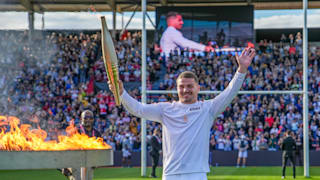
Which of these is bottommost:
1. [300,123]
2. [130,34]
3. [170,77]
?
[300,123]

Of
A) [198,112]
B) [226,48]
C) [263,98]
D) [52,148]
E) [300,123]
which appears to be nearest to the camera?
[198,112]

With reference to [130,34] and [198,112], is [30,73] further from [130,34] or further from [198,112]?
[198,112]

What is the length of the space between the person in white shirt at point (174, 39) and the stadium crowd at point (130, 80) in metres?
8.32

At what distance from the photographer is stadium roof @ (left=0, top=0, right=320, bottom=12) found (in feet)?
107

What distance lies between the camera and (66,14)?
36406 mm

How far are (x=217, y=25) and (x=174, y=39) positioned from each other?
158cm

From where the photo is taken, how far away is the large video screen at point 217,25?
803 inches

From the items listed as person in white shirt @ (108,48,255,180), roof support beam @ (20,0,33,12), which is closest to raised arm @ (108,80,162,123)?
person in white shirt @ (108,48,255,180)

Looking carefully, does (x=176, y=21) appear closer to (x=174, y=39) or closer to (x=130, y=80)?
(x=174, y=39)

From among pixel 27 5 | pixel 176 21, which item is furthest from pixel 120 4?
pixel 176 21

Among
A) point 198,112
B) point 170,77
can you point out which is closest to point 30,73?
point 170,77

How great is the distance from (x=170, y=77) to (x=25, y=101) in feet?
24.6

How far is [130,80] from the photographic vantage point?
34.6 meters

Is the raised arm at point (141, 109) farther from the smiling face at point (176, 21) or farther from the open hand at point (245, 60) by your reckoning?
the smiling face at point (176, 21)
